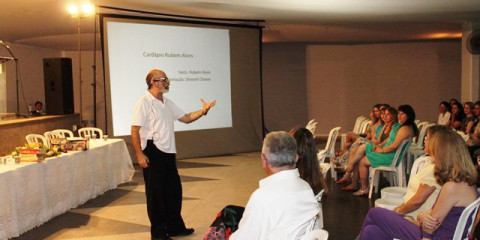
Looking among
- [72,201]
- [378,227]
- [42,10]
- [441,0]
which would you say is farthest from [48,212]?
[441,0]

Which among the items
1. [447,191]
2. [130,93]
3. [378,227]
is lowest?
[378,227]

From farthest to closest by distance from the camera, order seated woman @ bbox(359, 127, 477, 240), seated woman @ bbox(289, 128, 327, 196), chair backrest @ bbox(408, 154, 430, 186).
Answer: chair backrest @ bbox(408, 154, 430, 186) < seated woman @ bbox(289, 128, 327, 196) < seated woman @ bbox(359, 127, 477, 240)

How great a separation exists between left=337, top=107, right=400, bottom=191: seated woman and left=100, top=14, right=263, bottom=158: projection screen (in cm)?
402

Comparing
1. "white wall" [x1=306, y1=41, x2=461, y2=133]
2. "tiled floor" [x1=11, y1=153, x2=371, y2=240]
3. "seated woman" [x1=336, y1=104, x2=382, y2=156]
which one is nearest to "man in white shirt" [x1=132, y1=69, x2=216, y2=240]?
"tiled floor" [x1=11, y1=153, x2=371, y2=240]

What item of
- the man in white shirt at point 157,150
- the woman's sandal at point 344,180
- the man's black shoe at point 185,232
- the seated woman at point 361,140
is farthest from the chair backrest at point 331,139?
the man in white shirt at point 157,150

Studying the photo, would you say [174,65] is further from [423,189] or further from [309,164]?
[423,189]

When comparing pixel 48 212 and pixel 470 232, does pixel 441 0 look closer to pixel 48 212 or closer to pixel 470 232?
pixel 470 232

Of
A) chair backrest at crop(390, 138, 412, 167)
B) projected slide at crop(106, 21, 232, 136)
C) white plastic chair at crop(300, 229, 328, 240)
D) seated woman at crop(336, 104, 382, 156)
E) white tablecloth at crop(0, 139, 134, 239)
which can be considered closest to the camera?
white plastic chair at crop(300, 229, 328, 240)

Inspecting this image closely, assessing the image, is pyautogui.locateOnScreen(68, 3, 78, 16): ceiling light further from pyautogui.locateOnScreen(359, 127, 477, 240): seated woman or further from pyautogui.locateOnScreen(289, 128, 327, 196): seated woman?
pyautogui.locateOnScreen(359, 127, 477, 240): seated woman

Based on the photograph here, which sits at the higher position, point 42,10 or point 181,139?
point 42,10

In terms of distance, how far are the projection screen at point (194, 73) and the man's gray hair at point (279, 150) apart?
6.72 m

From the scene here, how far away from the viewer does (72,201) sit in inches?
224

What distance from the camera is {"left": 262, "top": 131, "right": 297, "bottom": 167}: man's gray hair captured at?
237 cm

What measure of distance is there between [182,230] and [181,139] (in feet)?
17.7
